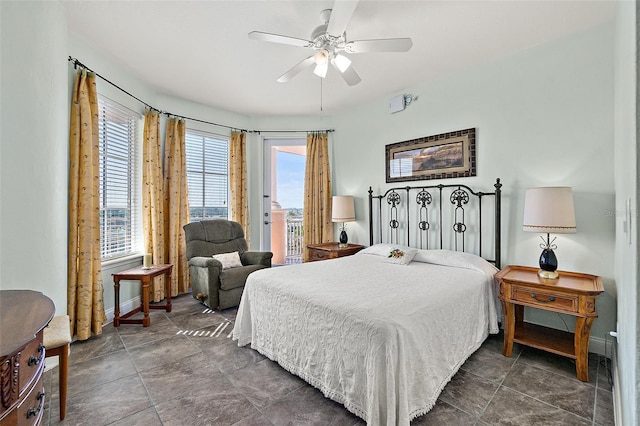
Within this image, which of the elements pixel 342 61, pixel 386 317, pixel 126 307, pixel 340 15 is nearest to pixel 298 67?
pixel 342 61

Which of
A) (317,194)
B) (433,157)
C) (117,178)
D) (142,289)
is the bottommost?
(142,289)

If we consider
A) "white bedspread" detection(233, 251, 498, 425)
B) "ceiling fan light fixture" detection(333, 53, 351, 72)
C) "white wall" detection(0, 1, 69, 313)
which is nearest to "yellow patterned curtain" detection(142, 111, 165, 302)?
"white wall" detection(0, 1, 69, 313)

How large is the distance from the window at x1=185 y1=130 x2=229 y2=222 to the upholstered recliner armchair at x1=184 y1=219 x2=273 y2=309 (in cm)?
62

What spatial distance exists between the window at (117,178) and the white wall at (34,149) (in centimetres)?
92

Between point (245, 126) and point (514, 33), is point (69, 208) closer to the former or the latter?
point (245, 126)

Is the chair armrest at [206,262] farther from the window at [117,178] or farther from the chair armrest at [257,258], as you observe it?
the window at [117,178]

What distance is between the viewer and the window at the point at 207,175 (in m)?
4.45

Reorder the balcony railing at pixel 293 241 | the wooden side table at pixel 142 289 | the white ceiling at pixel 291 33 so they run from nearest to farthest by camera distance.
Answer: the white ceiling at pixel 291 33, the wooden side table at pixel 142 289, the balcony railing at pixel 293 241

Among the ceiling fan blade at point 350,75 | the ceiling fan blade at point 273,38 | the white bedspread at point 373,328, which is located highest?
the ceiling fan blade at point 273,38

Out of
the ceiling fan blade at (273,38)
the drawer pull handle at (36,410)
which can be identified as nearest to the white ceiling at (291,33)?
the ceiling fan blade at (273,38)

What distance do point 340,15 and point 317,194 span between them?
312 centimetres

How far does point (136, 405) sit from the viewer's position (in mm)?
1800

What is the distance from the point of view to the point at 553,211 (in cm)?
224

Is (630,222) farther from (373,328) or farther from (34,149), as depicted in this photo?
(34,149)
